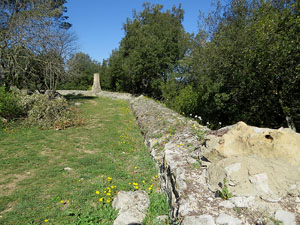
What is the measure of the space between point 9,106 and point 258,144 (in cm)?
1062

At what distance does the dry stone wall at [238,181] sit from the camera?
2.29 m

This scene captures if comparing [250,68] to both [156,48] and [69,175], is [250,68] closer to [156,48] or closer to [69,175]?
[69,175]

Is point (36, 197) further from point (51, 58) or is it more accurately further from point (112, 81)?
point (112, 81)

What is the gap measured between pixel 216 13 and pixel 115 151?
38.9 feet

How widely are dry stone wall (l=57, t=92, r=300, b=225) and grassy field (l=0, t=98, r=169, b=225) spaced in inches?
31.0

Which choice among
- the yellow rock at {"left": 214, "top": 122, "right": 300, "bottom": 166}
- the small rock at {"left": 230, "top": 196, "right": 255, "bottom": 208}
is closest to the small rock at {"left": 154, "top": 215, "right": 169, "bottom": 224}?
the small rock at {"left": 230, "top": 196, "right": 255, "bottom": 208}

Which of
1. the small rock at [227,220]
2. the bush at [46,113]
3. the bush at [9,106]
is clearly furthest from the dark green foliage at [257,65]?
the bush at [9,106]

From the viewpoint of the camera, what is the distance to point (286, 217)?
6.97 ft

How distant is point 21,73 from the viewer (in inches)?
465

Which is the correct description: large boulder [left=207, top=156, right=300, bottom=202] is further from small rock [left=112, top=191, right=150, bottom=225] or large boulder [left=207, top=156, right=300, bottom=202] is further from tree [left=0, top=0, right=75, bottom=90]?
tree [left=0, top=0, right=75, bottom=90]

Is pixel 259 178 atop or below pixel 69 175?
atop

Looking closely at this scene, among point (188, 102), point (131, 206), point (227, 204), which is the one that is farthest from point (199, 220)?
point (188, 102)

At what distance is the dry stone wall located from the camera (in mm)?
2289

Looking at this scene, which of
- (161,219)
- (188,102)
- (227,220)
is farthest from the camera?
(188,102)
